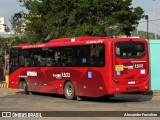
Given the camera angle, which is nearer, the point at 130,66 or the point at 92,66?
the point at 130,66

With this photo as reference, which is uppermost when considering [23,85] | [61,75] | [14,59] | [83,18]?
[83,18]

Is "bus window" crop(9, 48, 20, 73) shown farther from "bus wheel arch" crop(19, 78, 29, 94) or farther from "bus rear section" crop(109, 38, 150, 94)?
"bus rear section" crop(109, 38, 150, 94)

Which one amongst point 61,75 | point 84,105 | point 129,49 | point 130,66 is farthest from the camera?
point 61,75

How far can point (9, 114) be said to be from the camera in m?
10.5

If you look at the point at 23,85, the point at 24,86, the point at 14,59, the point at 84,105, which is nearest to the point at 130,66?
the point at 84,105

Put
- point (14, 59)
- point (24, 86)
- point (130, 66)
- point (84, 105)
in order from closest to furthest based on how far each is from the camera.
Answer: point (84, 105) < point (130, 66) < point (24, 86) < point (14, 59)

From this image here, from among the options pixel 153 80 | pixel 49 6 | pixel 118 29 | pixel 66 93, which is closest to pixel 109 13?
pixel 118 29

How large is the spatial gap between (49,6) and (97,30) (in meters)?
6.62

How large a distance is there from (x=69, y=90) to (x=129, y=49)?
3982 millimetres

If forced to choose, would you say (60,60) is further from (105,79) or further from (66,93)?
(105,79)

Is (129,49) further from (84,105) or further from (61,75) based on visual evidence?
(61,75)

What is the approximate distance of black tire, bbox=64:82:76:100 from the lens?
1997cm

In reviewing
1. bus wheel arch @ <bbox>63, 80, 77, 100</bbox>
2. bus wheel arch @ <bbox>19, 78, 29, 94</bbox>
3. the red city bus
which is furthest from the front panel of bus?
bus wheel arch @ <bbox>19, 78, 29, 94</bbox>

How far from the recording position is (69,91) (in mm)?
20328
